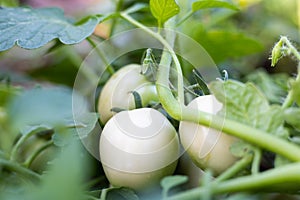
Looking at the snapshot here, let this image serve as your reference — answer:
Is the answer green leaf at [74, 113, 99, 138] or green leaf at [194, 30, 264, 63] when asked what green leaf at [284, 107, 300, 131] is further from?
green leaf at [194, 30, 264, 63]

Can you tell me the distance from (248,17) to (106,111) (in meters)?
0.53

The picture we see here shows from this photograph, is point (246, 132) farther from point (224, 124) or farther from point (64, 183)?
point (64, 183)

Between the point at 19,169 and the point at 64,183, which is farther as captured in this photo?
the point at 19,169

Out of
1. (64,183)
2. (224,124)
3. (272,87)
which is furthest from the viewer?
(272,87)

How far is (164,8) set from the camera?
36cm

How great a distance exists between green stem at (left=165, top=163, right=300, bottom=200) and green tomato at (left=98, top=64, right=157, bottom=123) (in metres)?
0.10

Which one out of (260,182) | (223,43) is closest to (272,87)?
A: (223,43)

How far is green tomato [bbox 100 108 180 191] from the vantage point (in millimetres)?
301

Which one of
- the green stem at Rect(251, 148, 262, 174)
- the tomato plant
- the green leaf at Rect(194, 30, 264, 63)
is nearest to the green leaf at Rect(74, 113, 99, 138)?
the tomato plant

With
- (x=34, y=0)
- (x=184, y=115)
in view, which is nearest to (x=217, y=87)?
(x=184, y=115)

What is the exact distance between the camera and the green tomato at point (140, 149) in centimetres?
30

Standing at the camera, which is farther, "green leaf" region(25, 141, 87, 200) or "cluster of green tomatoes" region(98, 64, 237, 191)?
"cluster of green tomatoes" region(98, 64, 237, 191)

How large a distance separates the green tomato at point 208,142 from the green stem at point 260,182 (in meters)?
0.03

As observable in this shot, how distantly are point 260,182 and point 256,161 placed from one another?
20 millimetres
